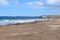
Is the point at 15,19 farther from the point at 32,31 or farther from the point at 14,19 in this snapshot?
the point at 32,31

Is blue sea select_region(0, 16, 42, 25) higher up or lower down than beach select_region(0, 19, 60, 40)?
higher up

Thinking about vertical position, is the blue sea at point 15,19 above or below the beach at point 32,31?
above

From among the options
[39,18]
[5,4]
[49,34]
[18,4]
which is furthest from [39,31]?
[5,4]

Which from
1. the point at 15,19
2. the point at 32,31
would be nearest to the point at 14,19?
the point at 15,19

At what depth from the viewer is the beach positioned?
2186 mm

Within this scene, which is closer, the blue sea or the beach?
the beach

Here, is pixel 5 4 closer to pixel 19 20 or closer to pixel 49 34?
pixel 19 20

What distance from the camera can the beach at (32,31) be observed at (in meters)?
2.19

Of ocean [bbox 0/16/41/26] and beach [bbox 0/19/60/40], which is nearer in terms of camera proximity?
beach [bbox 0/19/60/40]

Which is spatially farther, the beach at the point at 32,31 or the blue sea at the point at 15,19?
the blue sea at the point at 15,19

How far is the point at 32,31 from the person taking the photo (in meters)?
2.31

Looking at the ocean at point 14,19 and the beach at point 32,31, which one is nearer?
the beach at point 32,31

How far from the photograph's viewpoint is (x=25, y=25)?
8.21 feet

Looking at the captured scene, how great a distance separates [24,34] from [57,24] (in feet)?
2.32
